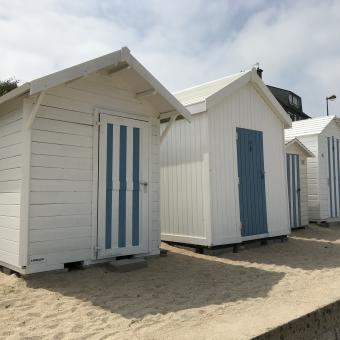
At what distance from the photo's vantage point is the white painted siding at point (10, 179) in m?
5.37

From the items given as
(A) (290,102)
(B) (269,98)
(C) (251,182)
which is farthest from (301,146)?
(A) (290,102)

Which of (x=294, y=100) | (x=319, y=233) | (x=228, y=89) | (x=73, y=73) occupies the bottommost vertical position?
(x=319, y=233)

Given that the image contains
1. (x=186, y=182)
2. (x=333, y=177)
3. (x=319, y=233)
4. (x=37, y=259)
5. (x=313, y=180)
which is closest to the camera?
(x=37, y=259)

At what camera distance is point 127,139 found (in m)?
6.46

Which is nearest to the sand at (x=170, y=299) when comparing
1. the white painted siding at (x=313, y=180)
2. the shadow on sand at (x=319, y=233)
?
the shadow on sand at (x=319, y=233)

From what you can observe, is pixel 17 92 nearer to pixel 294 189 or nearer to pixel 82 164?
pixel 82 164

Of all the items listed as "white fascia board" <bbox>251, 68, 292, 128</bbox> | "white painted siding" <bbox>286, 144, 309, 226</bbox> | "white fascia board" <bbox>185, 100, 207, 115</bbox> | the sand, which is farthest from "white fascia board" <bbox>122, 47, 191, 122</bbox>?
"white painted siding" <bbox>286, 144, 309, 226</bbox>

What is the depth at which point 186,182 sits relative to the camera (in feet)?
26.4

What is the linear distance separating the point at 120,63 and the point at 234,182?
3600 millimetres

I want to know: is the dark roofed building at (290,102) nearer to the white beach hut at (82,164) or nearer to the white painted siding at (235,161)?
the white painted siding at (235,161)

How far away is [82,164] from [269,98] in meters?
5.15

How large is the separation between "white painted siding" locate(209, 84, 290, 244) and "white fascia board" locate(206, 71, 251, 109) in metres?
0.20

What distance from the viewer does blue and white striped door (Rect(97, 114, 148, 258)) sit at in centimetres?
608

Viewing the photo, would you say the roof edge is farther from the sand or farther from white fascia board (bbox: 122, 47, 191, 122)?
the sand
